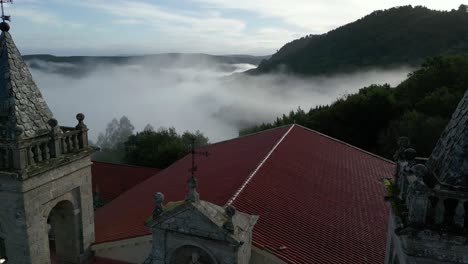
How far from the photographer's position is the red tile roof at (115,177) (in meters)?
25.6

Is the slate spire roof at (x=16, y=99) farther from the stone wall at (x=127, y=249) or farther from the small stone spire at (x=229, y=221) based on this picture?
the small stone spire at (x=229, y=221)

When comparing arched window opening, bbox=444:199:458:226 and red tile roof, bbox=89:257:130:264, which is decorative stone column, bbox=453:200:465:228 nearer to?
arched window opening, bbox=444:199:458:226

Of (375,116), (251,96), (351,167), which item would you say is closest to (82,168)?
(351,167)

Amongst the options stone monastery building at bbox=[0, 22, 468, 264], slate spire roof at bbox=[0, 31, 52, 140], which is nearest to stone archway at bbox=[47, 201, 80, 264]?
stone monastery building at bbox=[0, 22, 468, 264]

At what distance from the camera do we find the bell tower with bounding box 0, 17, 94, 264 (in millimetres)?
9594

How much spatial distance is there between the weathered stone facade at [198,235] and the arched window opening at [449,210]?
3.85m

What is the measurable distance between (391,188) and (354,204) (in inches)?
287

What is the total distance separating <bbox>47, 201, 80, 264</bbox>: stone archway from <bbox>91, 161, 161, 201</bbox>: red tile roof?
13412 mm

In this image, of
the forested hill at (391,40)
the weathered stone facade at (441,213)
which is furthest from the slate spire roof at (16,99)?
the forested hill at (391,40)

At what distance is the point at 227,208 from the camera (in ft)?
26.9

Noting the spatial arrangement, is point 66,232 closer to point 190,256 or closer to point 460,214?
point 190,256

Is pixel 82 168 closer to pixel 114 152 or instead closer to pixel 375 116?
pixel 375 116

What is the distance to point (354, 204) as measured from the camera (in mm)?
14641

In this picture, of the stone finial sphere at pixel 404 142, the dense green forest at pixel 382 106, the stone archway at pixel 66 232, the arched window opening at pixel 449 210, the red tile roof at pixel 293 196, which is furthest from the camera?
the dense green forest at pixel 382 106
